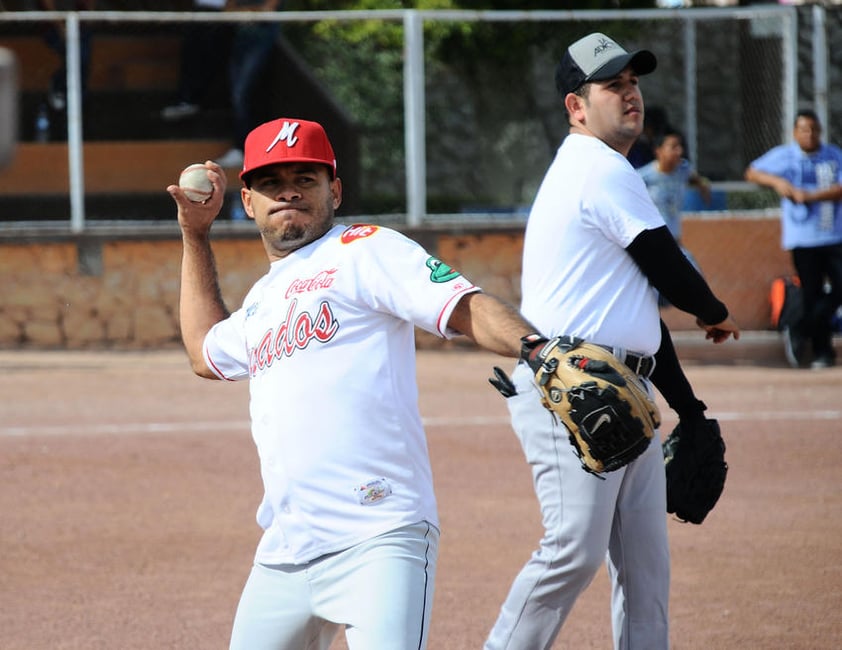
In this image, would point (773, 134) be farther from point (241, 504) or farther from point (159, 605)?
point (159, 605)

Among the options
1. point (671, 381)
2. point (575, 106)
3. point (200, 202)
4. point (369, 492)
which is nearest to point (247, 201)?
point (200, 202)

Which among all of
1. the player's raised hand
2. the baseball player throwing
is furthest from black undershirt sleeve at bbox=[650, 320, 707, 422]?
the player's raised hand

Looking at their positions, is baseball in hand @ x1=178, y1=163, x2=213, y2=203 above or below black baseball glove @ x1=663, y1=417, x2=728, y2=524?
above

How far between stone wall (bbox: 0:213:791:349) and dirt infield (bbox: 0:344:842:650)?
181 cm

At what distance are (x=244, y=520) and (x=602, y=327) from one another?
3534 millimetres

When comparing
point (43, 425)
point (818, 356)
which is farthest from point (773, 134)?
point (43, 425)

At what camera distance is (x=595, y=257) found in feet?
14.1

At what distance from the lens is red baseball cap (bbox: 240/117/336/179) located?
140 inches

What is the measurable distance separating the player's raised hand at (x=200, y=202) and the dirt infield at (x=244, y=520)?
2.04 m

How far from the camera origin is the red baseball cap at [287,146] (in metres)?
3.55

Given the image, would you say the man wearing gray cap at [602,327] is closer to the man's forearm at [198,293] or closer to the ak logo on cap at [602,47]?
the ak logo on cap at [602,47]

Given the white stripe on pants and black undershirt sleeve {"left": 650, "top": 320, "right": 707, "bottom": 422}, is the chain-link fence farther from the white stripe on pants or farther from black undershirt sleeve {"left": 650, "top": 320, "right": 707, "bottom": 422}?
the white stripe on pants

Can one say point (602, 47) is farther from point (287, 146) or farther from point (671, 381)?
point (287, 146)

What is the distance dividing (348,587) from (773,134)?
39.4 feet
